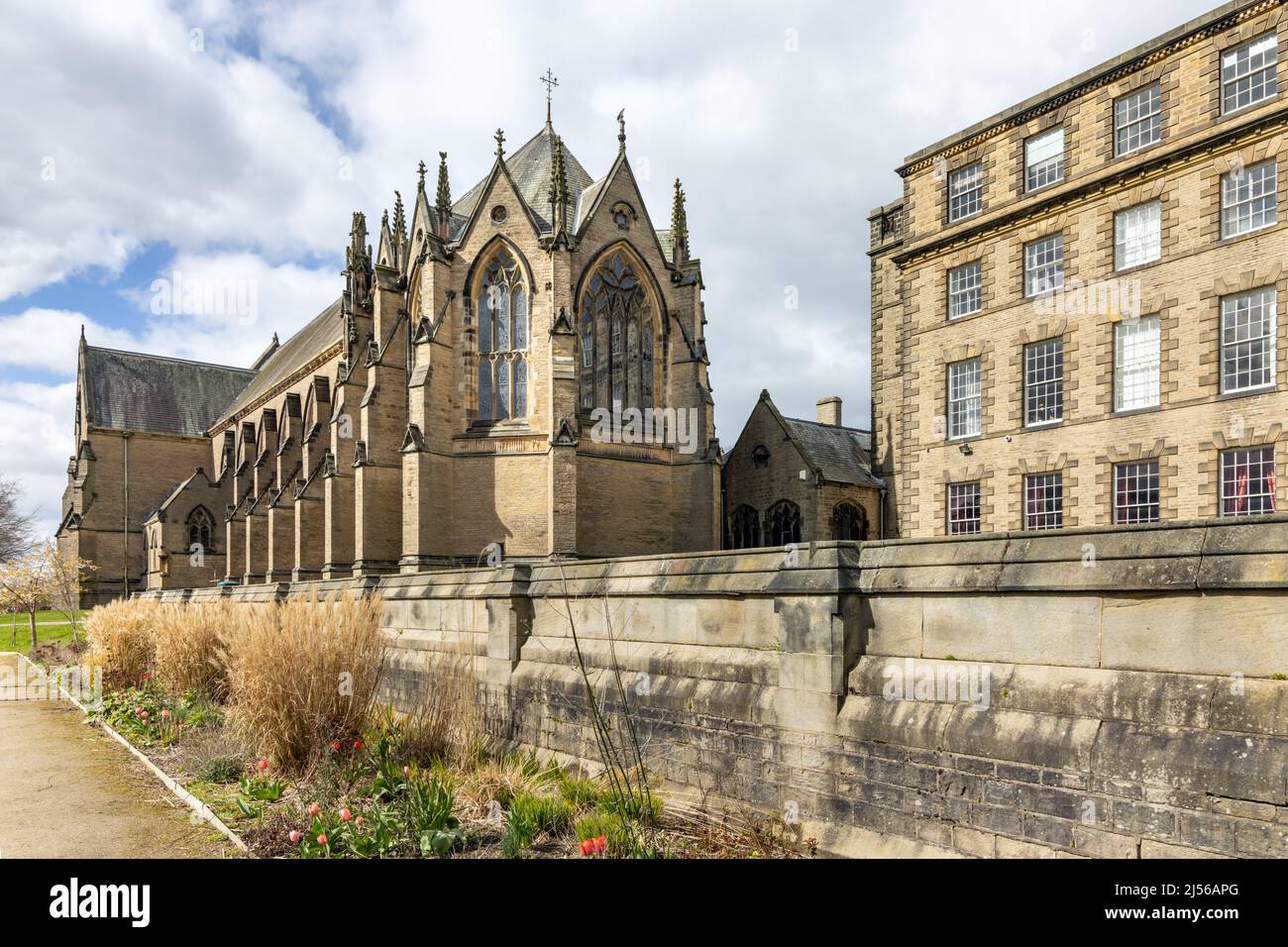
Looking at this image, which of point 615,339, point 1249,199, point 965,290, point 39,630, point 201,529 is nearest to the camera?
point 1249,199

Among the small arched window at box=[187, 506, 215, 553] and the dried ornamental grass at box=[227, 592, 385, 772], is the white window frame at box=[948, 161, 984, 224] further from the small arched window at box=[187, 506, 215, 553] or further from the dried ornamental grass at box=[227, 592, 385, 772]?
the small arched window at box=[187, 506, 215, 553]

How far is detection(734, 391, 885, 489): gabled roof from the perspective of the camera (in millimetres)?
31781

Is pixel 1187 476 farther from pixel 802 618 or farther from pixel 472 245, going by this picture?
pixel 472 245

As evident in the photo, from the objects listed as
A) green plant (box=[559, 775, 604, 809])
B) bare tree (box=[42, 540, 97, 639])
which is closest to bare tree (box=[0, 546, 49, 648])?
bare tree (box=[42, 540, 97, 639])

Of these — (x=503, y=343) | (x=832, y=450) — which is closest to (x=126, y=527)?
(x=503, y=343)

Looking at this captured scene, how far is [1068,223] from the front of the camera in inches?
826

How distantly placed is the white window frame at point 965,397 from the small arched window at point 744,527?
11523 millimetres

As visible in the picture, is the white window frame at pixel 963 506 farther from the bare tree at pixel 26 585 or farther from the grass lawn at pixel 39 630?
the bare tree at pixel 26 585

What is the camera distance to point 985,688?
6.29m

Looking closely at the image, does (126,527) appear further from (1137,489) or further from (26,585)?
(1137,489)

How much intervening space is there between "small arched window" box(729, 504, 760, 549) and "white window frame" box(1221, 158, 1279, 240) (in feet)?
61.2

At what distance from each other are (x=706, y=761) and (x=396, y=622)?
322 inches

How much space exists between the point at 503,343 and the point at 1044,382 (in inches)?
667
